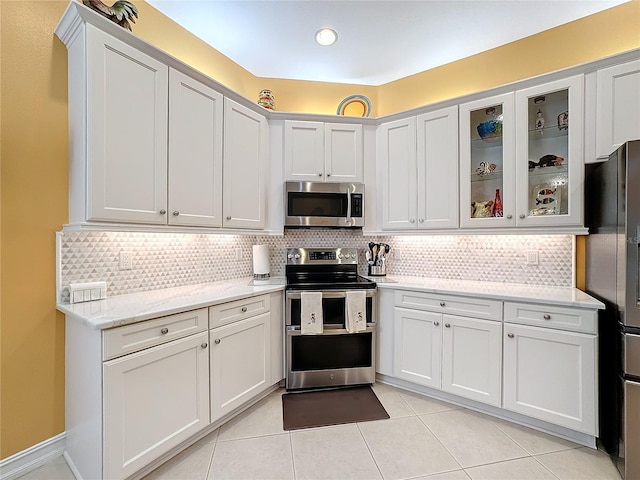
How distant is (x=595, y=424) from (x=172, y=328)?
2529mm

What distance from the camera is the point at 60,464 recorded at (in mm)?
1673

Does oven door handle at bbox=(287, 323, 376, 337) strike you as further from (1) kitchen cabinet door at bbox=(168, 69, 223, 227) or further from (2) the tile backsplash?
(1) kitchen cabinet door at bbox=(168, 69, 223, 227)

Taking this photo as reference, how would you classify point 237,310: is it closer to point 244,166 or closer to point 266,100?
point 244,166

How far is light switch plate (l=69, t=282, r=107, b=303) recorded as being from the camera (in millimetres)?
1709

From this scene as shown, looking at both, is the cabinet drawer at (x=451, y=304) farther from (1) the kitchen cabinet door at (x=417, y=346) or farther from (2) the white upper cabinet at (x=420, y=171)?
(2) the white upper cabinet at (x=420, y=171)

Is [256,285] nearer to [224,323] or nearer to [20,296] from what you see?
[224,323]

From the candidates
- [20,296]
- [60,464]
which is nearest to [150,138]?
[20,296]

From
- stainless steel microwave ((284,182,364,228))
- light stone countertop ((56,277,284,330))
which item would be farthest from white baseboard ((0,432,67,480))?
stainless steel microwave ((284,182,364,228))

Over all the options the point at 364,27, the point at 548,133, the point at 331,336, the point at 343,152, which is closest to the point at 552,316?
the point at 548,133

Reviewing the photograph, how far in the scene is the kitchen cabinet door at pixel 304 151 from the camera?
108 inches

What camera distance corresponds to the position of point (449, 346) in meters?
2.24

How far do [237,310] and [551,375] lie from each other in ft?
6.87

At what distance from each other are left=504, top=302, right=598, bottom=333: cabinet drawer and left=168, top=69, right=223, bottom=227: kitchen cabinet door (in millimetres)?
2218

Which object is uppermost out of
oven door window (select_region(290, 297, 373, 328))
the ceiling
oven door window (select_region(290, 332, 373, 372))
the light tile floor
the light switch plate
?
the ceiling
